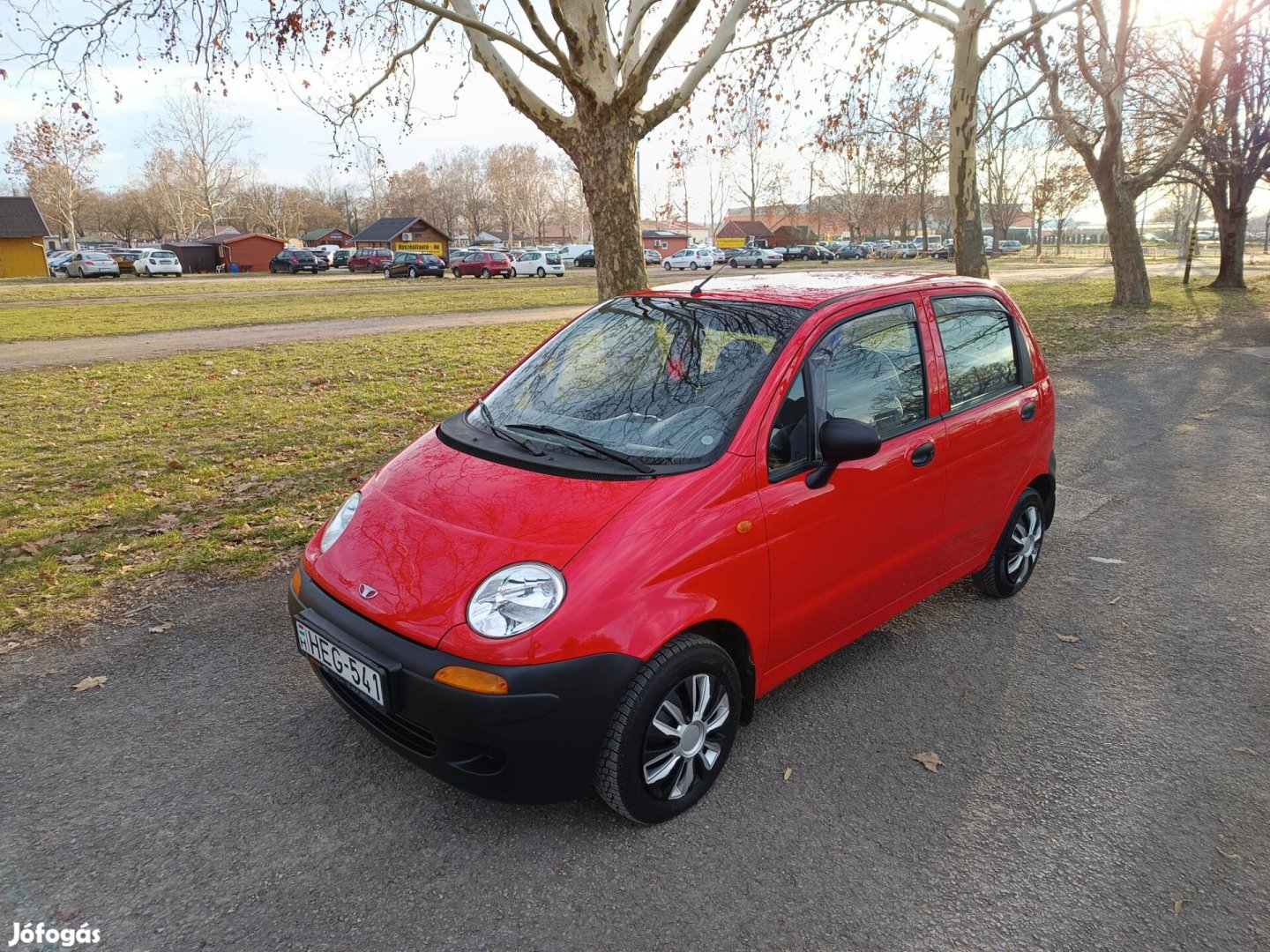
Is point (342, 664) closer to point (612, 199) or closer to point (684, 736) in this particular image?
point (684, 736)

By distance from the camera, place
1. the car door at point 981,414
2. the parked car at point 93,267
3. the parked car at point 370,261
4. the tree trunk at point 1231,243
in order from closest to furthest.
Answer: the car door at point 981,414 → the tree trunk at point 1231,243 → the parked car at point 93,267 → the parked car at point 370,261

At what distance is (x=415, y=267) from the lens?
43438mm

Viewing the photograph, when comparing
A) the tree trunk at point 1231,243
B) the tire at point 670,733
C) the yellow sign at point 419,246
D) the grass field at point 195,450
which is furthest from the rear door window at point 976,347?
the yellow sign at point 419,246

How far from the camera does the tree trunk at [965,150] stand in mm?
13297

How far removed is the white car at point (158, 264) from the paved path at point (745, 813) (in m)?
50.9

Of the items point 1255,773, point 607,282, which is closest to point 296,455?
point 607,282

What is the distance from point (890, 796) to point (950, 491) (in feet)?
4.85

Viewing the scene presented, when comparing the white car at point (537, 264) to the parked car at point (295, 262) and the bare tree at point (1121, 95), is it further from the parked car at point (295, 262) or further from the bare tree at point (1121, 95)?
the bare tree at point (1121, 95)

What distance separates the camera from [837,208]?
9250 centimetres

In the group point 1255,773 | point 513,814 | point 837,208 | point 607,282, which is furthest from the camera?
point 837,208

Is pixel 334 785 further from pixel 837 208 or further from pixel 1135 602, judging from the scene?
pixel 837 208

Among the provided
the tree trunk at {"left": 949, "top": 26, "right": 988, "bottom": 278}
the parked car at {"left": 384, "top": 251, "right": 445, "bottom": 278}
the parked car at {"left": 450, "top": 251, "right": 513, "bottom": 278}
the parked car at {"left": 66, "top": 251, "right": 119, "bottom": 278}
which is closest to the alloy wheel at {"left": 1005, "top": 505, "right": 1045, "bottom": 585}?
the tree trunk at {"left": 949, "top": 26, "right": 988, "bottom": 278}

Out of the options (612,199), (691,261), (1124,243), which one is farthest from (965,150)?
(691,261)

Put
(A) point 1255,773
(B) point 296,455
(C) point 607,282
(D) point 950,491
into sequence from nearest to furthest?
(A) point 1255,773
(D) point 950,491
(B) point 296,455
(C) point 607,282
